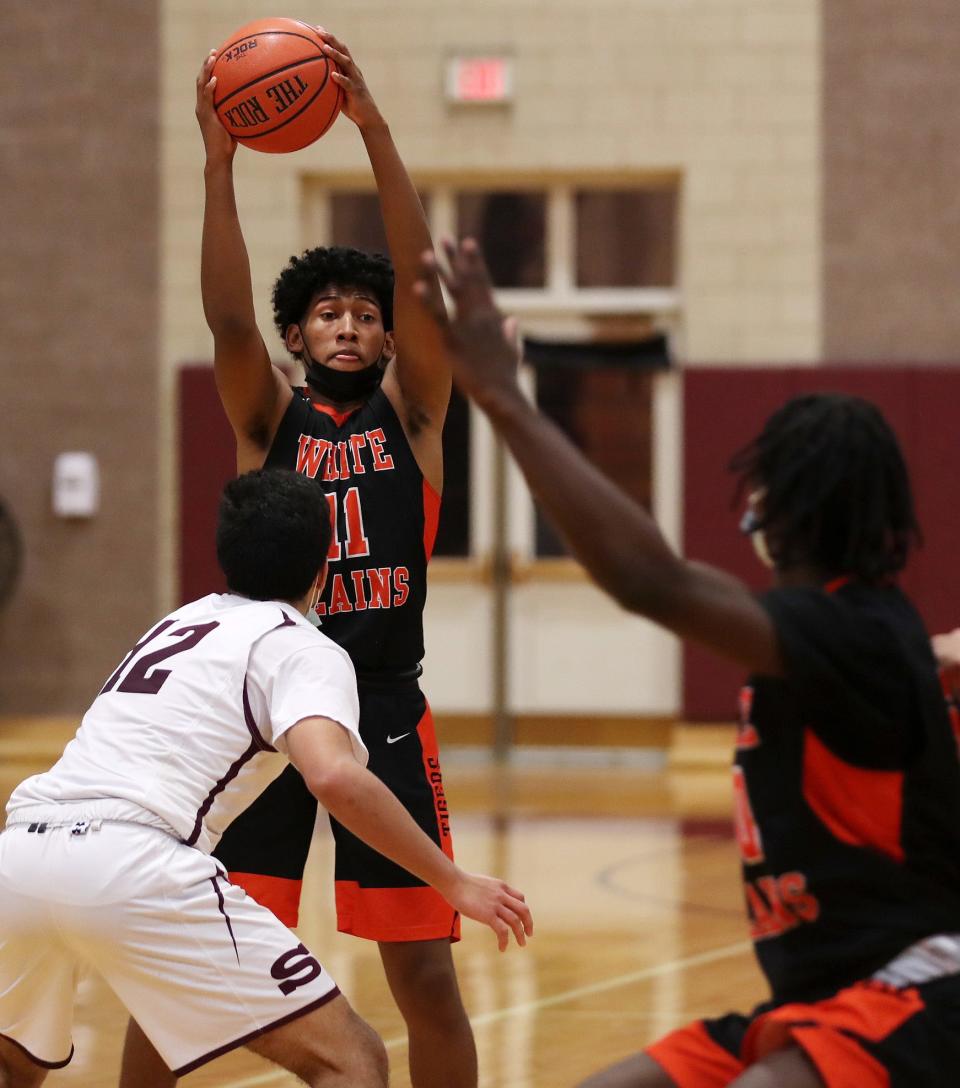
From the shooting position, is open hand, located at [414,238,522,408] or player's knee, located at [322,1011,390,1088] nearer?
open hand, located at [414,238,522,408]

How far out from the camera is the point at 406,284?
3471 millimetres

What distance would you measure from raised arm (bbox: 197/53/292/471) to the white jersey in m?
0.80

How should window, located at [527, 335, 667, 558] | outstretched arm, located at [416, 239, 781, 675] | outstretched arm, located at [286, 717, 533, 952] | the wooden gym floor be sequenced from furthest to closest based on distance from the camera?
window, located at [527, 335, 667, 558] → the wooden gym floor → outstretched arm, located at [286, 717, 533, 952] → outstretched arm, located at [416, 239, 781, 675]

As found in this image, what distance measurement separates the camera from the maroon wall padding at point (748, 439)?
10.8 m

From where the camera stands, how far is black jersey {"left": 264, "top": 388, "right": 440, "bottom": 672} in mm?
3480

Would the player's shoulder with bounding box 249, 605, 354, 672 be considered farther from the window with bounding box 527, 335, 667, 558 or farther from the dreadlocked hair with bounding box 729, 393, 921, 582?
the window with bounding box 527, 335, 667, 558

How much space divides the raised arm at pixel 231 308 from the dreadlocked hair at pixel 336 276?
0.17 meters

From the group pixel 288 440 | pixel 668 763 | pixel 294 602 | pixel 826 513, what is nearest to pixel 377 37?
pixel 668 763

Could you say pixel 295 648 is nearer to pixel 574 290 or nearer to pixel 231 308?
pixel 231 308

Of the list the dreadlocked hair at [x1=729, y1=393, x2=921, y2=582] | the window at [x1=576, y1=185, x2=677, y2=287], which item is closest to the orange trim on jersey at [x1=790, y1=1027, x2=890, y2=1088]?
the dreadlocked hair at [x1=729, y1=393, x2=921, y2=582]

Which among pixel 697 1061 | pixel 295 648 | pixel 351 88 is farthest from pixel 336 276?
pixel 697 1061

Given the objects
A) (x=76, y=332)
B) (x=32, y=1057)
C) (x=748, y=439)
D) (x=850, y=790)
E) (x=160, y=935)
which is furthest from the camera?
(x=76, y=332)

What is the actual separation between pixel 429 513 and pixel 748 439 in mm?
7516

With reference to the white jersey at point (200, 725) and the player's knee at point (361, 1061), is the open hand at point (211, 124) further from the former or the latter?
the player's knee at point (361, 1061)
